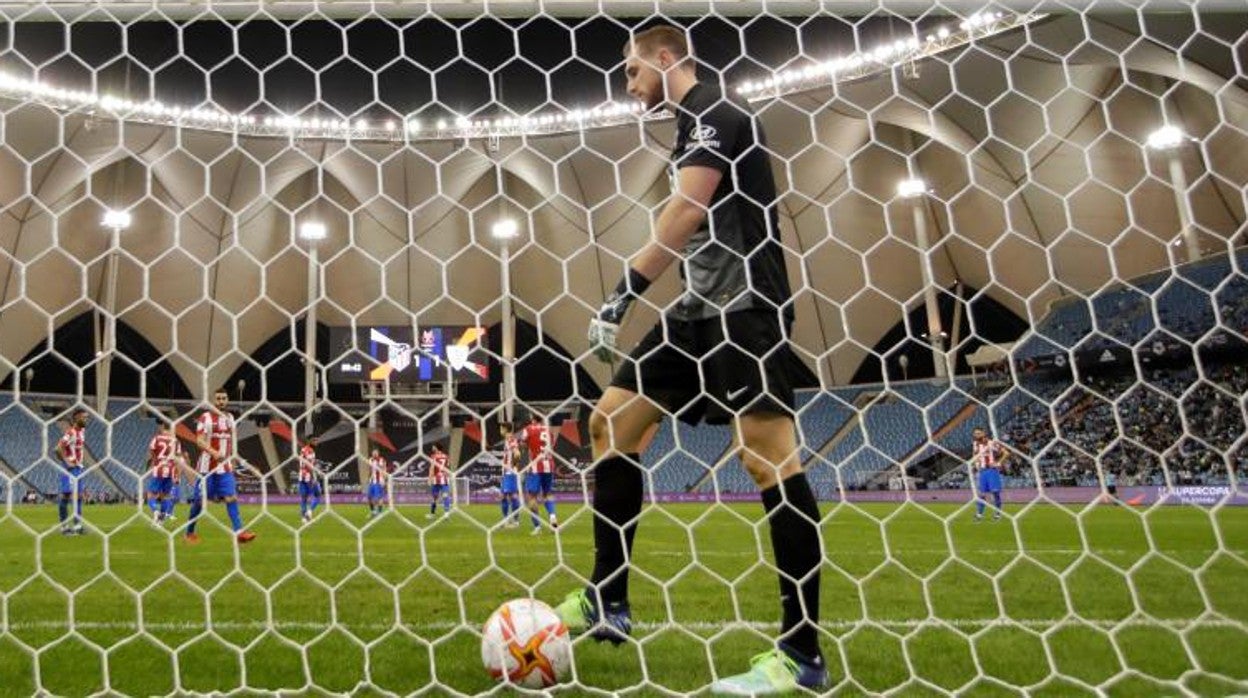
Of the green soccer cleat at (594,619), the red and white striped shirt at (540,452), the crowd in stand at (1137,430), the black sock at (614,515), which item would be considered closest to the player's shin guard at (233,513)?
the red and white striped shirt at (540,452)

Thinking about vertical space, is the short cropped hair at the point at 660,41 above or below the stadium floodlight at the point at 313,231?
above

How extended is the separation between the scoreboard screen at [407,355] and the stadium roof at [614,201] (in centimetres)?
124

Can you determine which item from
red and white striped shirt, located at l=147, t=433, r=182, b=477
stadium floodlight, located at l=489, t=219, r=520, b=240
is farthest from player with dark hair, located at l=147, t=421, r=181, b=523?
stadium floodlight, located at l=489, t=219, r=520, b=240

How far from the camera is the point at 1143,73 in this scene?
16891 millimetres

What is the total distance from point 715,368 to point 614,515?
20.8 inches

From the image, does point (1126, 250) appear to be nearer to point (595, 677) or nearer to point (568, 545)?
point (568, 545)

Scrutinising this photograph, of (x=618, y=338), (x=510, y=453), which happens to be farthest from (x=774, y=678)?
(x=510, y=453)

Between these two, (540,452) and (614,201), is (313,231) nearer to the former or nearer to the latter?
(540,452)

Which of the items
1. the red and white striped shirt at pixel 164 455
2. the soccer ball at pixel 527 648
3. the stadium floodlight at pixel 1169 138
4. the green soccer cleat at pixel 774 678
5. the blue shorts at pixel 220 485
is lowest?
the red and white striped shirt at pixel 164 455

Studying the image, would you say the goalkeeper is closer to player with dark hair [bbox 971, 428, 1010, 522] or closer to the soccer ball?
the soccer ball

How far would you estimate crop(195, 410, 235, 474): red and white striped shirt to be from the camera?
6.73 meters

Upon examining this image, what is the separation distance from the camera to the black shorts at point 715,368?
2.15 m

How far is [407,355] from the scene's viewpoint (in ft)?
67.7

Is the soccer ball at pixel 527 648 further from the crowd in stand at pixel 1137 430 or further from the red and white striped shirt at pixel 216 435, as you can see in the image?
the crowd in stand at pixel 1137 430
